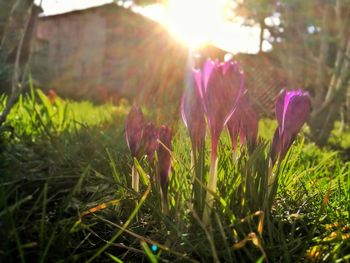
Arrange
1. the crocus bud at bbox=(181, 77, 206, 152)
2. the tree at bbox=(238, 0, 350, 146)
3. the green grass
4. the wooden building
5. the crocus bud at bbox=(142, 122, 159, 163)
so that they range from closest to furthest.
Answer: the green grass, the crocus bud at bbox=(181, 77, 206, 152), the crocus bud at bbox=(142, 122, 159, 163), the tree at bbox=(238, 0, 350, 146), the wooden building

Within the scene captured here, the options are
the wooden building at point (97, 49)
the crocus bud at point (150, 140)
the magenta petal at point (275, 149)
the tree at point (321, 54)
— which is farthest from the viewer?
the wooden building at point (97, 49)

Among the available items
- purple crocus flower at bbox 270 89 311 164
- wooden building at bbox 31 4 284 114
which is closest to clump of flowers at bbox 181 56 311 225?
purple crocus flower at bbox 270 89 311 164

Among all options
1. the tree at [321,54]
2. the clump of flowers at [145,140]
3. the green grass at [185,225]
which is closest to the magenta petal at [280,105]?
the green grass at [185,225]

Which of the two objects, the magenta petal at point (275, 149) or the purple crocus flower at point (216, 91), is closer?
the purple crocus flower at point (216, 91)

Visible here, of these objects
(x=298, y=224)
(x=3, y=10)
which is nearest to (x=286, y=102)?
(x=298, y=224)

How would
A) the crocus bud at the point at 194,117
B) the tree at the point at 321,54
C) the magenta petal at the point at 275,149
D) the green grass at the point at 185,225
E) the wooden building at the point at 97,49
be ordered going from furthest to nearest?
the wooden building at the point at 97,49
the tree at the point at 321,54
the magenta petal at the point at 275,149
the crocus bud at the point at 194,117
the green grass at the point at 185,225

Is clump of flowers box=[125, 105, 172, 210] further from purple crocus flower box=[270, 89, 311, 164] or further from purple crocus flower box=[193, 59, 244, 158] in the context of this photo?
purple crocus flower box=[270, 89, 311, 164]

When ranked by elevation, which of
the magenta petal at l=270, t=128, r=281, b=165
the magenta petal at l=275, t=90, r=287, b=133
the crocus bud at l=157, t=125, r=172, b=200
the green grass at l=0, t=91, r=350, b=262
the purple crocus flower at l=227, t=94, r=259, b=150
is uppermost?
the magenta petal at l=275, t=90, r=287, b=133

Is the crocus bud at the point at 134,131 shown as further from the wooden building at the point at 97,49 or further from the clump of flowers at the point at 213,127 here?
the wooden building at the point at 97,49
